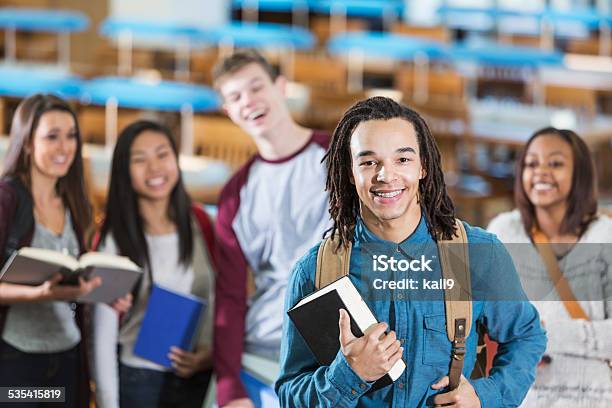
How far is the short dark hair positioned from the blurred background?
2.47 meters

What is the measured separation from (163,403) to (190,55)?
8.46 metres

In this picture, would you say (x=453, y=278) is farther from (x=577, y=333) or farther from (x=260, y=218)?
(x=260, y=218)

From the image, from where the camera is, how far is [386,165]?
201cm

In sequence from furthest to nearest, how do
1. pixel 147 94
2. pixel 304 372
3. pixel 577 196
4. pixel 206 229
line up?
1. pixel 147 94
2. pixel 206 229
3. pixel 577 196
4. pixel 304 372

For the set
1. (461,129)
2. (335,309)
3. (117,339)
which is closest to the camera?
(335,309)

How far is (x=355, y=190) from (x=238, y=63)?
3.46 ft

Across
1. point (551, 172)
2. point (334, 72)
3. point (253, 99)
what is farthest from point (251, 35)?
point (551, 172)

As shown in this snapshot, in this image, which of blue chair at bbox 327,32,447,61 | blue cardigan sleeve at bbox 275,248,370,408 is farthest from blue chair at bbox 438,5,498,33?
blue cardigan sleeve at bbox 275,248,370,408

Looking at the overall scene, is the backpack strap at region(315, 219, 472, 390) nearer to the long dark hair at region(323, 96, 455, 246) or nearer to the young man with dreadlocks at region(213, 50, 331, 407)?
the long dark hair at region(323, 96, 455, 246)

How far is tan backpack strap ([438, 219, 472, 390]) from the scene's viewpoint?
2.05 metres

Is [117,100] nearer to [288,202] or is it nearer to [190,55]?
[288,202]

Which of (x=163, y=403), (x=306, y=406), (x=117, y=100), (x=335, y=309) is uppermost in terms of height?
(x=117, y=100)

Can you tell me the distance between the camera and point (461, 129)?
8.08 m

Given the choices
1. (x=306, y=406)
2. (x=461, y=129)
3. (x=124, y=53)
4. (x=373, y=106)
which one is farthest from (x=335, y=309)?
(x=124, y=53)
